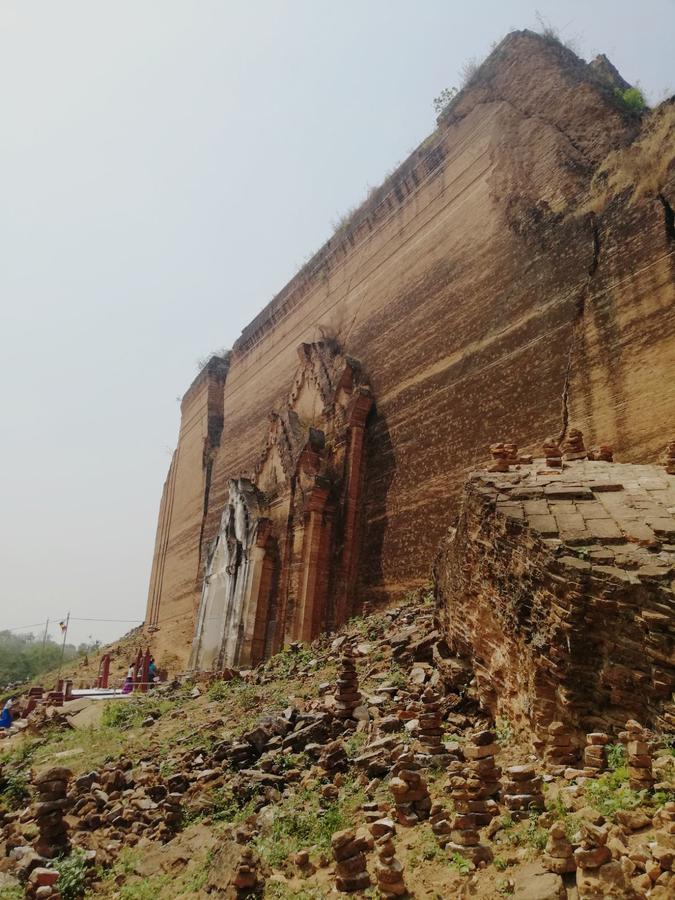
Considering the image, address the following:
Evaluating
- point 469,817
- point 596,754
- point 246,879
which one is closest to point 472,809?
point 469,817

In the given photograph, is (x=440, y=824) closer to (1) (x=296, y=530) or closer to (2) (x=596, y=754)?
(2) (x=596, y=754)

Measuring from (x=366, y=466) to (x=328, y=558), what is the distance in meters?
1.69

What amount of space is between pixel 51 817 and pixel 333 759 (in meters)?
1.95

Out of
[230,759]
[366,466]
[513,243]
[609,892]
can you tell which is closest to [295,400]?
[366,466]

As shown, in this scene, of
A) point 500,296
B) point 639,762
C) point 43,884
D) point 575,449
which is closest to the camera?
point 639,762

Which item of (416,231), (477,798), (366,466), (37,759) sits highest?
(416,231)

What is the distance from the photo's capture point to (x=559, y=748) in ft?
10.5

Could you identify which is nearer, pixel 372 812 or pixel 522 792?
pixel 522 792

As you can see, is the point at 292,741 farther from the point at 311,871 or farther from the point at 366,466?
the point at 366,466

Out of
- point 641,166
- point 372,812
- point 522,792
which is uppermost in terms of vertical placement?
point 641,166

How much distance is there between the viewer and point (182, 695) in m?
9.39

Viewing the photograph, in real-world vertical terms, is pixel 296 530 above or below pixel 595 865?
above

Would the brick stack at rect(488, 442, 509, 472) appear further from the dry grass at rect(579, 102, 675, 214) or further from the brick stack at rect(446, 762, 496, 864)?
the dry grass at rect(579, 102, 675, 214)

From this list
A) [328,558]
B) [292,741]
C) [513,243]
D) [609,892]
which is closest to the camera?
[609,892]
